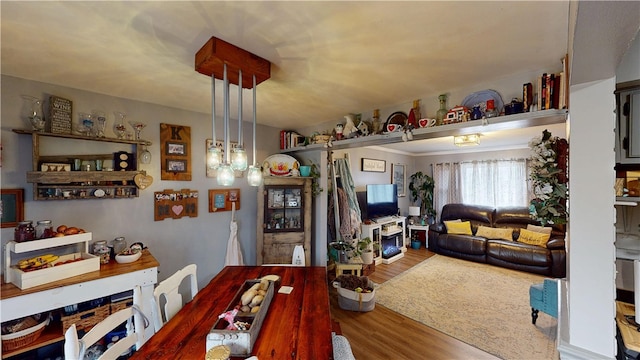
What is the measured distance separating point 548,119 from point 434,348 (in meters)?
2.08

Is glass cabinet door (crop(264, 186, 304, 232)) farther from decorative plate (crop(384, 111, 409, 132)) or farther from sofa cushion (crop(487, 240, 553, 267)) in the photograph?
sofa cushion (crop(487, 240, 553, 267))

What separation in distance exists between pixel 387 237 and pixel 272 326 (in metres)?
3.67

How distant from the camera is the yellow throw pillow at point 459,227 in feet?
15.5

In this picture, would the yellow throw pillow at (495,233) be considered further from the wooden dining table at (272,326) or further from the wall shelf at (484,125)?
the wooden dining table at (272,326)

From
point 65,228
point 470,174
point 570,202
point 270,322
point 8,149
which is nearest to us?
point 570,202

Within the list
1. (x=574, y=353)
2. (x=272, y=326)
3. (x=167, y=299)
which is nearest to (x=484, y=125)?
(x=574, y=353)

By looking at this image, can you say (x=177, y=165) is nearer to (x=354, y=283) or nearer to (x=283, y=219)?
(x=283, y=219)

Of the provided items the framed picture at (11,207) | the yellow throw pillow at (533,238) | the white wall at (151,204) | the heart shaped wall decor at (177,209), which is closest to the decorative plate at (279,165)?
the white wall at (151,204)

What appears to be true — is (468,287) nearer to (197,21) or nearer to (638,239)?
(638,239)

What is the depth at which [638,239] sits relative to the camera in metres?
1.40

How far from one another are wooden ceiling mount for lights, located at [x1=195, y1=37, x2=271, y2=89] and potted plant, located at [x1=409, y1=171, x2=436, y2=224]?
521 centimetres

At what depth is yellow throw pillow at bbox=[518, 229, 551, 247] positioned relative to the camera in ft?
12.9

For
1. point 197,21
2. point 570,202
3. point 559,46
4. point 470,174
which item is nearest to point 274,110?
point 197,21

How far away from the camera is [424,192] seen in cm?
579
